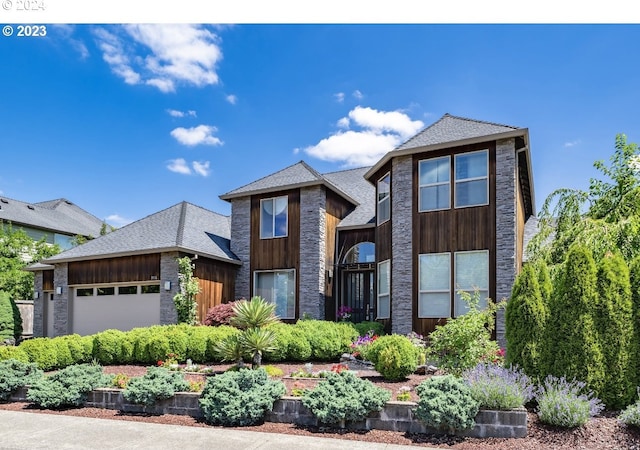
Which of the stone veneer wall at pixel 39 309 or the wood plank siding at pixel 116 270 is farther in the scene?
the stone veneer wall at pixel 39 309

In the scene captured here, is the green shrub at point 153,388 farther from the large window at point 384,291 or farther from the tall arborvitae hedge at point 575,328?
the large window at point 384,291

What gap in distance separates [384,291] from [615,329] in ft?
27.2

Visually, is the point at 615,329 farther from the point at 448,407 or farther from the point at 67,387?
the point at 67,387

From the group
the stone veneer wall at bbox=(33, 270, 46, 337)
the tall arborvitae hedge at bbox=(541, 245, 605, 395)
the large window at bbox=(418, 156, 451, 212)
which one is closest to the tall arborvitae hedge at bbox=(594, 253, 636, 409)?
the tall arborvitae hedge at bbox=(541, 245, 605, 395)

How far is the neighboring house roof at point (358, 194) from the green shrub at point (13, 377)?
10.7m

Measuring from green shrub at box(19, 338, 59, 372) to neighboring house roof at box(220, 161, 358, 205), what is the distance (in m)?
8.04

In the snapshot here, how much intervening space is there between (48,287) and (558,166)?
2072cm

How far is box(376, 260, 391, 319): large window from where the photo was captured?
14.5 meters

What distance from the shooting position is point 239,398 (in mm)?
7375

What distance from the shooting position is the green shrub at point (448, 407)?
633 cm

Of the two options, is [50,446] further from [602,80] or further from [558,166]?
[558,166]

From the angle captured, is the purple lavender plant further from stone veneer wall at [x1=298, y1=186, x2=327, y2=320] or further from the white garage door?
the white garage door

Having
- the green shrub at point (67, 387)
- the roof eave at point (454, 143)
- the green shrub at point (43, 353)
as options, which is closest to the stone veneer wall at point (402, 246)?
the roof eave at point (454, 143)

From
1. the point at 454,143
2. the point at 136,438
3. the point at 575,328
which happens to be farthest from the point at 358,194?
the point at 136,438
